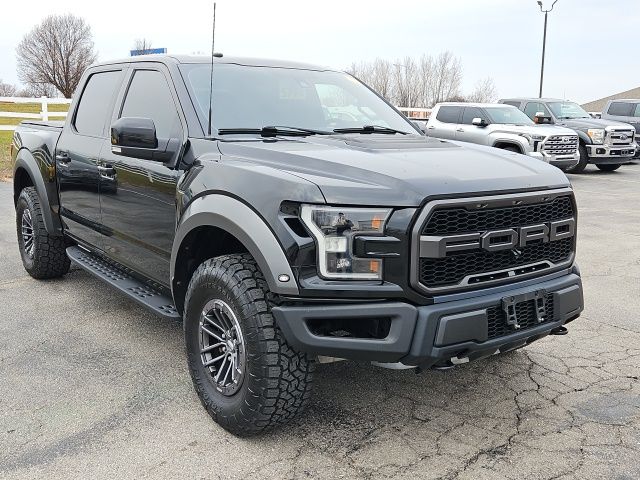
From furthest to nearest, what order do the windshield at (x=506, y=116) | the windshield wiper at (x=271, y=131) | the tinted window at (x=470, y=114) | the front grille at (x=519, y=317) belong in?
the tinted window at (x=470, y=114)
the windshield at (x=506, y=116)
the windshield wiper at (x=271, y=131)
the front grille at (x=519, y=317)

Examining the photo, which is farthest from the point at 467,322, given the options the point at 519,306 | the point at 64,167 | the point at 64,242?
the point at 64,242

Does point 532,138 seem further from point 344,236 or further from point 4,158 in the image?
point 344,236

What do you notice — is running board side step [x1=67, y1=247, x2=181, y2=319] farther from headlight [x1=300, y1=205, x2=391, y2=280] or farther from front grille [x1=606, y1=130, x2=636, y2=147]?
front grille [x1=606, y1=130, x2=636, y2=147]

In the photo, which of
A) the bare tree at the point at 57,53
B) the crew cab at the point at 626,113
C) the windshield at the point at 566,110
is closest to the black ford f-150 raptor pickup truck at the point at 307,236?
the windshield at the point at 566,110

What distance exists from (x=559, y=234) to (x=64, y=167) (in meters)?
3.61

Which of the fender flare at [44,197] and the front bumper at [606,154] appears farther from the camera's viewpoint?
the front bumper at [606,154]

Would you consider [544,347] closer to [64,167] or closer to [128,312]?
[128,312]

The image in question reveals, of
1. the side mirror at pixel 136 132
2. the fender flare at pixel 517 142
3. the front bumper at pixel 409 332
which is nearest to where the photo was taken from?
the front bumper at pixel 409 332

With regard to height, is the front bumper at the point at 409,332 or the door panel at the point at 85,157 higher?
the door panel at the point at 85,157

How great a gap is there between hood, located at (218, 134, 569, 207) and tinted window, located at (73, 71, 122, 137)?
164 centimetres

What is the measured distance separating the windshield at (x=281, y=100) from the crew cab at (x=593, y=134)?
12.8 meters

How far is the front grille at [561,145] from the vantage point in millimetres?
14711

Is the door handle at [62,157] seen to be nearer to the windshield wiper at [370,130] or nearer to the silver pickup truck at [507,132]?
the windshield wiper at [370,130]

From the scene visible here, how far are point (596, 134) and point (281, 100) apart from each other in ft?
48.0
